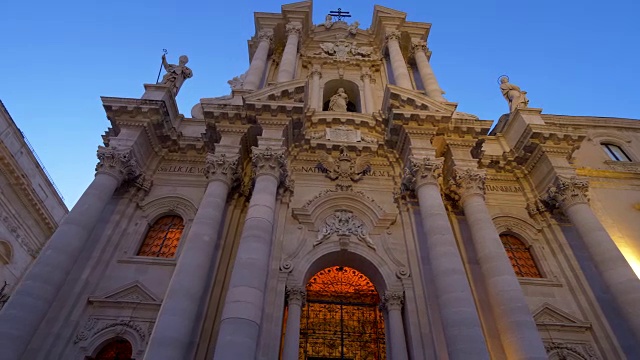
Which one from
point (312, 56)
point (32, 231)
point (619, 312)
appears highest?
point (312, 56)

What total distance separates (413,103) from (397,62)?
590 cm

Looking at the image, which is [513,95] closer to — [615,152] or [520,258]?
[615,152]

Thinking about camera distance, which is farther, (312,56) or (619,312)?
(312,56)

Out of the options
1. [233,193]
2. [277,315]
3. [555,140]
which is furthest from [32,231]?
[555,140]

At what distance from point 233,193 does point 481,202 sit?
8025 mm

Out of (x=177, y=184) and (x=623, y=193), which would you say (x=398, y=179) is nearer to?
(x=177, y=184)

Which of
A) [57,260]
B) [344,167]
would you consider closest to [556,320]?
[344,167]

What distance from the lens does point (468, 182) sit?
43.6 ft

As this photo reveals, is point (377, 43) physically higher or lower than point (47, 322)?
higher

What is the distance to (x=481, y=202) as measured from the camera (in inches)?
504

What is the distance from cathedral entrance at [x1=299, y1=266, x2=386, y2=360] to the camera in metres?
11.7

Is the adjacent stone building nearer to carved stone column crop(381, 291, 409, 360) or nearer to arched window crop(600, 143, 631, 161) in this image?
carved stone column crop(381, 291, 409, 360)

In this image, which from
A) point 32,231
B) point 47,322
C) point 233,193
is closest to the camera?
point 47,322

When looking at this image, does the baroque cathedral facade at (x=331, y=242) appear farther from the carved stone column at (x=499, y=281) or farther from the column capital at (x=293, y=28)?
the column capital at (x=293, y=28)
